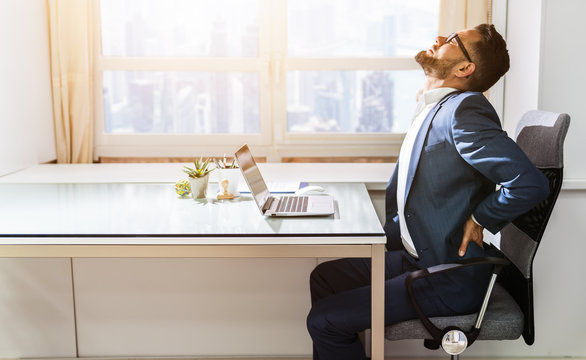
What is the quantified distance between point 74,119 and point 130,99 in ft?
0.92

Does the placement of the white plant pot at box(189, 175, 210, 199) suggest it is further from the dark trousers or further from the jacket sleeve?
the jacket sleeve

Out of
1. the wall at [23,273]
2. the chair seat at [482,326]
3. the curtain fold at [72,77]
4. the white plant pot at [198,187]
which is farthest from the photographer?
the curtain fold at [72,77]

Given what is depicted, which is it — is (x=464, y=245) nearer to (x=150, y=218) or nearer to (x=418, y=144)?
(x=418, y=144)

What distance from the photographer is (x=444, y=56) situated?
6.13ft

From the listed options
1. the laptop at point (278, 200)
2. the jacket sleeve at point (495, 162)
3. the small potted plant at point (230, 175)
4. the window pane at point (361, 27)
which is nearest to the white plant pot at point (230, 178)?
the small potted plant at point (230, 175)

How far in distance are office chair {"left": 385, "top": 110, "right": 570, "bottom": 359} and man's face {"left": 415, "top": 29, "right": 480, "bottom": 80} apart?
0.30 m

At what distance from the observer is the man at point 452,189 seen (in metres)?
1.66

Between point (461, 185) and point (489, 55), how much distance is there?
40 centimetres

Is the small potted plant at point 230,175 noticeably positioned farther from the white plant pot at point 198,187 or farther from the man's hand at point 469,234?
the man's hand at point 469,234

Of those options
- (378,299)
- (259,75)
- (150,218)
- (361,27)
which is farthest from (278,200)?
(361,27)

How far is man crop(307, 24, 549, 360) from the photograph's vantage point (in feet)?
5.45

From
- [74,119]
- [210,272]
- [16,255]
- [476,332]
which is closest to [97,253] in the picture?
[16,255]

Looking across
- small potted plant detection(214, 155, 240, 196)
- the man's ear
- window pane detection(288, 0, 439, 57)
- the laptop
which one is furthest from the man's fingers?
window pane detection(288, 0, 439, 57)

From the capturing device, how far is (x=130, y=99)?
10.1 ft
